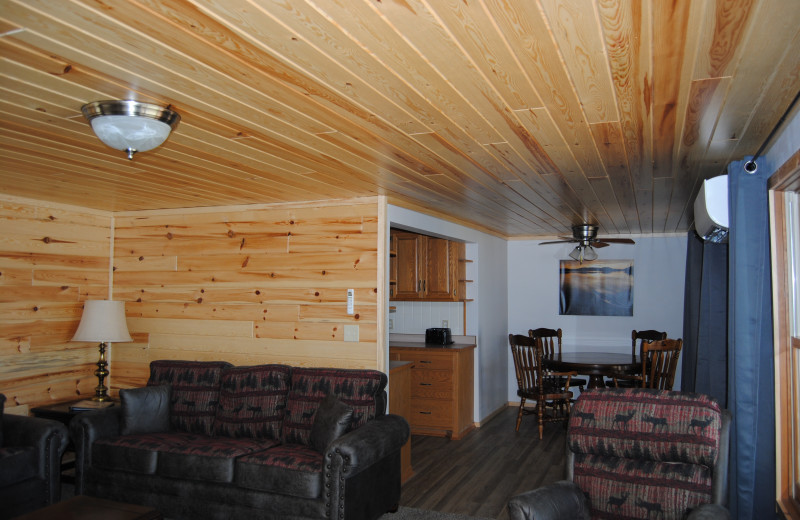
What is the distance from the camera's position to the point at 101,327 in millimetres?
4430

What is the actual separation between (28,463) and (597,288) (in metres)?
5.97

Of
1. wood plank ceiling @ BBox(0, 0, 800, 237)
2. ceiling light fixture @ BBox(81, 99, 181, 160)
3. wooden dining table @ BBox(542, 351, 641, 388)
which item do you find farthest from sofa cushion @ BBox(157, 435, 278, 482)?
wooden dining table @ BBox(542, 351, 641, 388)

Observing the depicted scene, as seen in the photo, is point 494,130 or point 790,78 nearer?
point 790,78

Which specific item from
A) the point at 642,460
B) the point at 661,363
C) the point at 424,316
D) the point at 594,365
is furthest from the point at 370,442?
the point at 424,316

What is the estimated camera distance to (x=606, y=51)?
171 cm

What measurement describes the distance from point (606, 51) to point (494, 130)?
2.77ft

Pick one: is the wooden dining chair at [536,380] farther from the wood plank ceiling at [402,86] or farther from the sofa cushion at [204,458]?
the sofa cushion at [204,458]

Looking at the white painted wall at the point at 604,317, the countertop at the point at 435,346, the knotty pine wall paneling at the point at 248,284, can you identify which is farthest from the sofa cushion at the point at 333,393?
the white painted wall at the point at 604,317

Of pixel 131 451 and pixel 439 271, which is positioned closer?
pixel 131 451

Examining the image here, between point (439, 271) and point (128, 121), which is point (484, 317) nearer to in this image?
point (439, 271)

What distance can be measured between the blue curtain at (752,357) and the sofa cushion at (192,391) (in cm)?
322

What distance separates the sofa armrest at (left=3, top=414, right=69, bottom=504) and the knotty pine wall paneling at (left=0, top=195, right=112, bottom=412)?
2.06 ft

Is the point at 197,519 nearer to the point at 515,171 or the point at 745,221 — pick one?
the point at 515,171

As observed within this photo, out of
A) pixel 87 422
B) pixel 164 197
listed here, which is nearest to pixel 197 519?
pixel 87 422
